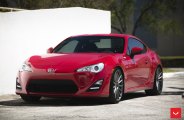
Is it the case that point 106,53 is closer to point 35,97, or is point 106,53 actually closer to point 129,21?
point 35,97

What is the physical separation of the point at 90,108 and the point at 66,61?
3.84 feet

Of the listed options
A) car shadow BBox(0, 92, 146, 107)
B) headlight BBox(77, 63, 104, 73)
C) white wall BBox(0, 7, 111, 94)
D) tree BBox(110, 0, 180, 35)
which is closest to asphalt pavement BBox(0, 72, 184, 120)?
car shadow BBox(0, 92, 146, 107)

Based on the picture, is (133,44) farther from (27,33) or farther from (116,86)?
(27,33)

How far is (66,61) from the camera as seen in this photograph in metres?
11.6

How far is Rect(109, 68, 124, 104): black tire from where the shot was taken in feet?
38.2

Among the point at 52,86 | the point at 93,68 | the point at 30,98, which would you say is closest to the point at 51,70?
the point at 52,86

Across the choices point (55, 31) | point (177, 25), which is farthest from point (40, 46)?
point (177, 25)

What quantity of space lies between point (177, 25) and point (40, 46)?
2874cm

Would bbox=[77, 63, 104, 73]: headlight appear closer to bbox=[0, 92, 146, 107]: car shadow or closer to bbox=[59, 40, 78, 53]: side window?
bbox=[0, 92, 146, 107]: car shadow

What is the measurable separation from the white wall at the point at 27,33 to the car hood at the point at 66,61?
2.43 metres

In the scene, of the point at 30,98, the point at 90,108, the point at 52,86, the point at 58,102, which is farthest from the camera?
the point at 58,102

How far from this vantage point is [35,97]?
40.5ft

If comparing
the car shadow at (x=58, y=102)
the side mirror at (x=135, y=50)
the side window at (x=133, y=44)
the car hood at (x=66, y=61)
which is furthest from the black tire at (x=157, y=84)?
the car hood at (x=66, y=61)

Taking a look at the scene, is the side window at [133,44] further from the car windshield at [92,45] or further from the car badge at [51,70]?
the car badge at [51,70]
